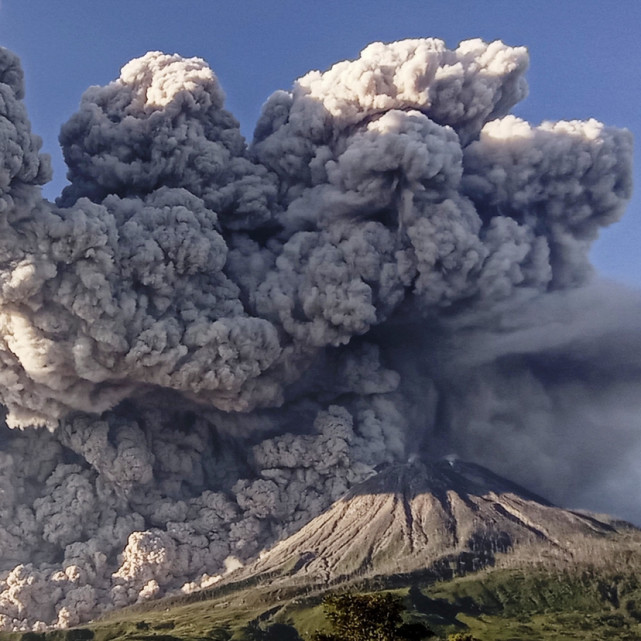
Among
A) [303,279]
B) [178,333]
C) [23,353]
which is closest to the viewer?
[23,353]

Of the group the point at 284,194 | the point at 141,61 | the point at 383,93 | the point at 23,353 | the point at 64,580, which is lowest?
the point at 64,580

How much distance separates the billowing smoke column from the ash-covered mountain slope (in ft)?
4.06

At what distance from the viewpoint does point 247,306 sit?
116 ft

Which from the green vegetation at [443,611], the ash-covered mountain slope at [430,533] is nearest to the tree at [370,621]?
the green vegetation at [443,611]

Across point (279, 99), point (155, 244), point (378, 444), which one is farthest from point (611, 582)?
point (279, 99)

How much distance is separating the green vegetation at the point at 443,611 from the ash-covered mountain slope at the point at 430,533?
787 mm

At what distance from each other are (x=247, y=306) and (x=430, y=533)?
12.2 m

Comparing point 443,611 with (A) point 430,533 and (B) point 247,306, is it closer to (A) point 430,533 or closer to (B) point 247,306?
(A) point 430,533

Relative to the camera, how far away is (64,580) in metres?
32.3

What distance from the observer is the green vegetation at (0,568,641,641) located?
32.1m

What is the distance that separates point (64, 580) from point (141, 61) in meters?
21.1

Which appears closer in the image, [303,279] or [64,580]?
[64,580]

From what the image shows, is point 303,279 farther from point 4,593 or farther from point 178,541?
point 4,593

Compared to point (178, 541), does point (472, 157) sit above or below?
above
